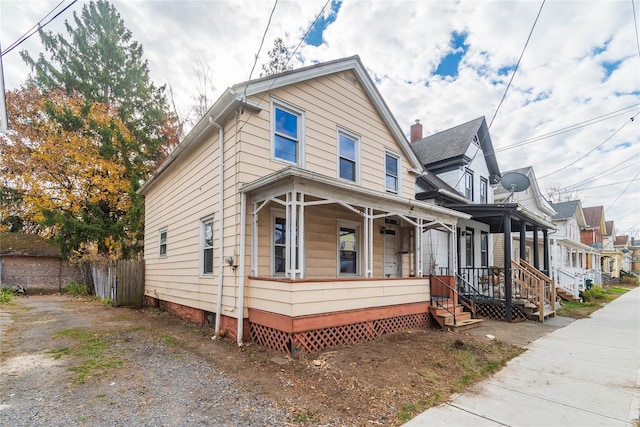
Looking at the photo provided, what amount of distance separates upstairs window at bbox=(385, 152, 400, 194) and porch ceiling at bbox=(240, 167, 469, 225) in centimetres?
215

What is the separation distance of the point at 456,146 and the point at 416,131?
4.69 m

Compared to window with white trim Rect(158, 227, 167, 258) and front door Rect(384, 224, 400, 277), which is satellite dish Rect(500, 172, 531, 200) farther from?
window with white trim Rect(158, 227, 167, 258)

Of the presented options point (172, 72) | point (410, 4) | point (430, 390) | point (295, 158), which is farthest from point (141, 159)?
point (430, 390)

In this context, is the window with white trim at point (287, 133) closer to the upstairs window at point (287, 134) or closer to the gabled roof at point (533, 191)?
the upstairs window at point (287, 134)

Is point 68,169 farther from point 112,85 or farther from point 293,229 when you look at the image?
point 293,229

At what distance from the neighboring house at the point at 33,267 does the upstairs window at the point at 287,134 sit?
1792 cm

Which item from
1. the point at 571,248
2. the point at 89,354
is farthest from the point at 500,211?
the point at 571,248

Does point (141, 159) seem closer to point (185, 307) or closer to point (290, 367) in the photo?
point (185, 307)

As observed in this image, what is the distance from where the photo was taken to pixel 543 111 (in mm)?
13234

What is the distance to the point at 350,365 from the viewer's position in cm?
538

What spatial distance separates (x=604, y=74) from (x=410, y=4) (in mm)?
7790

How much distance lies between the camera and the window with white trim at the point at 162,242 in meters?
11.6

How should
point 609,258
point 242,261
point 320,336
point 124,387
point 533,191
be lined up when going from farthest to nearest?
1. point 609,258
2. point 533,191
3. point 242,261
4. point 320,336
5. point 124,387

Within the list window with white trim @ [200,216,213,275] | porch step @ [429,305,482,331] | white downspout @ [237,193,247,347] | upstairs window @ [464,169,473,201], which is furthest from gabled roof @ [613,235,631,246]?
white downspout @ [237,193,247,347]
